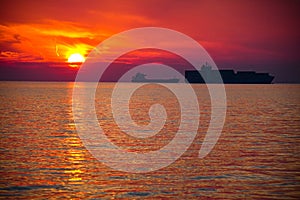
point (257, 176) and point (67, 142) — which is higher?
point (67, 142)

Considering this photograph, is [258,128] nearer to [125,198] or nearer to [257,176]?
[257,176]

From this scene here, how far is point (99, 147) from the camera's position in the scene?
37844 mm

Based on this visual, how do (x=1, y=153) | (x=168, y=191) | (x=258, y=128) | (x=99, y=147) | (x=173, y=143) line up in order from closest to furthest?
(x=168, y=191) → (x=1, y=153) → (x=99, y=147) → (x=173, y=143) → (x=258, y=128)

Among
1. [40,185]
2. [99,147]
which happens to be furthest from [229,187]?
[99,147]

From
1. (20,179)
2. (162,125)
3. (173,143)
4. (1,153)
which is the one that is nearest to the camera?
(20,179)

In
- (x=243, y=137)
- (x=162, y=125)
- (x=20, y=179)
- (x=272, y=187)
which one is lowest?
(x=272, y=187)

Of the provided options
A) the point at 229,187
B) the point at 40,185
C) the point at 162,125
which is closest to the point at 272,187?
the point at 229,187

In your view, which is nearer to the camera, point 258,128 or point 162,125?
point 258,128

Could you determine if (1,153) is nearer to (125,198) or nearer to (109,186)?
(109,186)

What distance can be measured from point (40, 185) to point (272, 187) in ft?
47.4

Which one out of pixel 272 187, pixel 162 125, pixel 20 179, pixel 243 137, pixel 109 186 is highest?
pixel 162 125

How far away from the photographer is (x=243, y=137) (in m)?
45.1

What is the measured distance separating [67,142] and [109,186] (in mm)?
18559

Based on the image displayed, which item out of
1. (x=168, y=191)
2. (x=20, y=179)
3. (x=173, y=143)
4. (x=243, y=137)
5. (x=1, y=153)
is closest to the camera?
(x=168, y=191)
